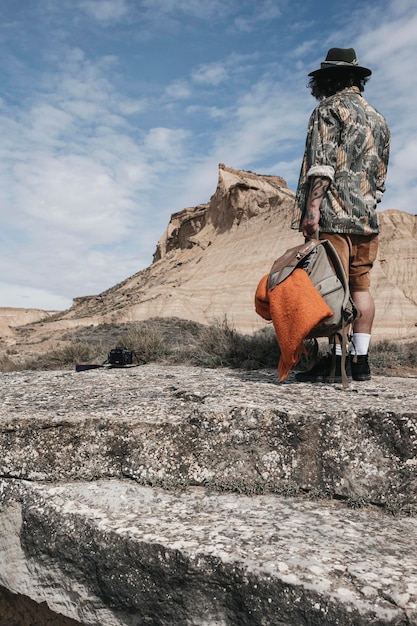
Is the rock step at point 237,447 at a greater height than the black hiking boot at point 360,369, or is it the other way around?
the black hiking boot at point 360,369

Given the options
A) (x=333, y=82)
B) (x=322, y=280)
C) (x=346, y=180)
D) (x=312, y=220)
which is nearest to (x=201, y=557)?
(x=322, y=280)

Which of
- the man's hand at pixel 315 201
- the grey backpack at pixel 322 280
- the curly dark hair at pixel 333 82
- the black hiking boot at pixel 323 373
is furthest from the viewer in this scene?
the curly dark hair at pixel 333 82

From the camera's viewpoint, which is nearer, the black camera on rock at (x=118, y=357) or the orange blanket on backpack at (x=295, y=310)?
the orange blanket on backpack at (x=295, y=310)

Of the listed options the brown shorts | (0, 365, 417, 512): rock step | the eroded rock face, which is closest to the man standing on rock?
the brown shorts

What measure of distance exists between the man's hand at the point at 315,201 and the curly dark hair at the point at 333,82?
791 mm

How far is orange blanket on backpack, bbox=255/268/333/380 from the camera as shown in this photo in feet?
9.46

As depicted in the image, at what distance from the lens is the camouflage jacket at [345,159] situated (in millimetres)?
A: 3350

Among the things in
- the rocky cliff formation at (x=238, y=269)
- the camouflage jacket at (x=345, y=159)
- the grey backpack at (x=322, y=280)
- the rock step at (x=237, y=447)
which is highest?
the rocky cliff formation at (x=238, y=269)

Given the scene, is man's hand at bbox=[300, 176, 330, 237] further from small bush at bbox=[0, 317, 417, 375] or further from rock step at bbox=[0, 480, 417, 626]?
rock step at bbox=[0, 480, 417, 626]

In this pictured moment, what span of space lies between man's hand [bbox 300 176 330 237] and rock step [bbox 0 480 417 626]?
1743 millimetres

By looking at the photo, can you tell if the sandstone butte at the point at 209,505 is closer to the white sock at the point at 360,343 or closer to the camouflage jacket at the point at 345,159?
the white sock at the point at 360,343

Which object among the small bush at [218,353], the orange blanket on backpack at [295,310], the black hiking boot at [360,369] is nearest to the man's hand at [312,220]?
the orange blanket on backpack at [295,310]

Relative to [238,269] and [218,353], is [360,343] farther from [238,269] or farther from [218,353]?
[238,269]

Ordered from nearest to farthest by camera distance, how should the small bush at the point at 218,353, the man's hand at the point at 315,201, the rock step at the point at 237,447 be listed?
the rock step at the point at 237,447, the man's hand at the point at 315,201, the small bush at the point at 218,353
